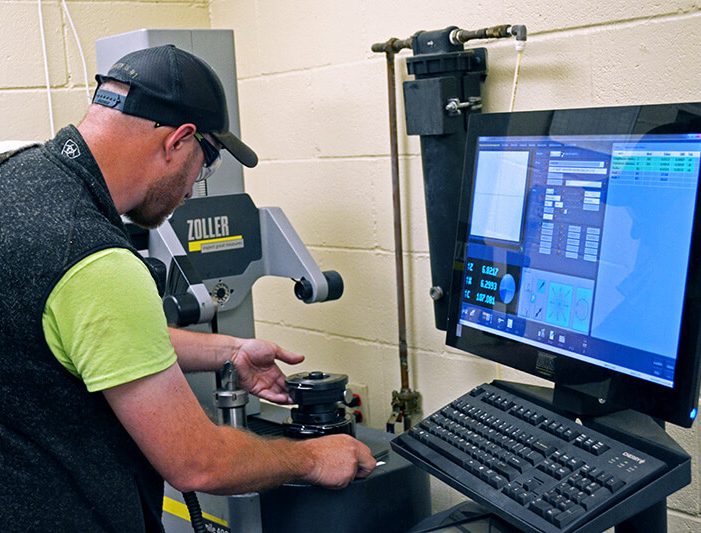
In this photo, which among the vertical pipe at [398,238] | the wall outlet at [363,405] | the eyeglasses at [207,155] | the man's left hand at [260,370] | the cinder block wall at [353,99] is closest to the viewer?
the eyeglasses at [207,155]

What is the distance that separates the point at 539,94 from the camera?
1627 mm

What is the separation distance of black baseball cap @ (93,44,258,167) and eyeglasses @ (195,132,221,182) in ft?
0.05

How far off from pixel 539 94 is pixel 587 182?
Result: 53 centimetres

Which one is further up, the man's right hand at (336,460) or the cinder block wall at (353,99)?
the cinder block wall at (353,99)

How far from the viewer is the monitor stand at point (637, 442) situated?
101 centimetres

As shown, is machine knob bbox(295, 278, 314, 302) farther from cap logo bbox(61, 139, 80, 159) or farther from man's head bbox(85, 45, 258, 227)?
cap logo bbox(61, 139, 80, 159)

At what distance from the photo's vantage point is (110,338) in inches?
45.4

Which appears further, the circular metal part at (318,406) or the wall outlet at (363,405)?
the wall outlet at (363,405)

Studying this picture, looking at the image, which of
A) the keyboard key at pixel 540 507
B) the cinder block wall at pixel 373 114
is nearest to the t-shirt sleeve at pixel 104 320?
the keyboard key at pixel 540 507

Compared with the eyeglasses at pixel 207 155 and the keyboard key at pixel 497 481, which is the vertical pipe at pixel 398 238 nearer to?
the eyeglasses at pixel 207 155

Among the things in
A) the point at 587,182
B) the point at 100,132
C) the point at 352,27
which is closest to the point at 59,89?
the point at 352,27

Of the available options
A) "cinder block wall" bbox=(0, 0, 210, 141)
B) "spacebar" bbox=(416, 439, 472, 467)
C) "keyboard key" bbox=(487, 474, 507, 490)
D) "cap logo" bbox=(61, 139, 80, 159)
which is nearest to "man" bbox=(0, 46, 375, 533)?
"cap logo" bbox=(61, 139, 80, 159)

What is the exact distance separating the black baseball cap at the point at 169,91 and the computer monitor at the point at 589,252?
0.39 metres

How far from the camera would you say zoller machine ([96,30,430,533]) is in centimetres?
143
